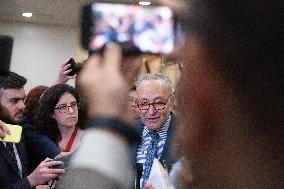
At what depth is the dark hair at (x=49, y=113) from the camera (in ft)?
8.67

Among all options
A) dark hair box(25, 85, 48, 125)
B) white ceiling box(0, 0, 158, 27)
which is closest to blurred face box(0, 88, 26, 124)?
dark hair box(25, 85, 48, 125)

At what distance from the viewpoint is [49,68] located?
7.48 m

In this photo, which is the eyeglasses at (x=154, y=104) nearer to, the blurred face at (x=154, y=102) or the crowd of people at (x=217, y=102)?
the blurred face at (x=154, y=102)

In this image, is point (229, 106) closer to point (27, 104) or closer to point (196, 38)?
point (196, 38)

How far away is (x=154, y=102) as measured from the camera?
2.07 metres

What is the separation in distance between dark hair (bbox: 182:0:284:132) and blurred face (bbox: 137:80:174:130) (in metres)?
1.56

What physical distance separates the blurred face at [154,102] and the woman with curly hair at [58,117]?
619 mm

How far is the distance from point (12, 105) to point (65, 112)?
9.5 inches

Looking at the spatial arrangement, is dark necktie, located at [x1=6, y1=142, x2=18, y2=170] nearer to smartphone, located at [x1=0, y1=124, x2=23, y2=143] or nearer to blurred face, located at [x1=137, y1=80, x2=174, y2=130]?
smartphone, located at [x1=0, y1=124, x2=23, y2=143]

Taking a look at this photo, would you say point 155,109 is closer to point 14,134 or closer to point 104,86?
point 14,134

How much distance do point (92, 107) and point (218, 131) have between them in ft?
0.41

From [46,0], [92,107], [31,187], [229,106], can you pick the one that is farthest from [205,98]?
[46,0]

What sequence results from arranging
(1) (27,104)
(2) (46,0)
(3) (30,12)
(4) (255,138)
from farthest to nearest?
(3) (30,12) < (2) (46,0) < (1) (27,104) < (4) (255,138)

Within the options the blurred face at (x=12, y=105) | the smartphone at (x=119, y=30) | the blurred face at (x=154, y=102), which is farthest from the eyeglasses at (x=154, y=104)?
the smartphone at (x=119, y=30)
